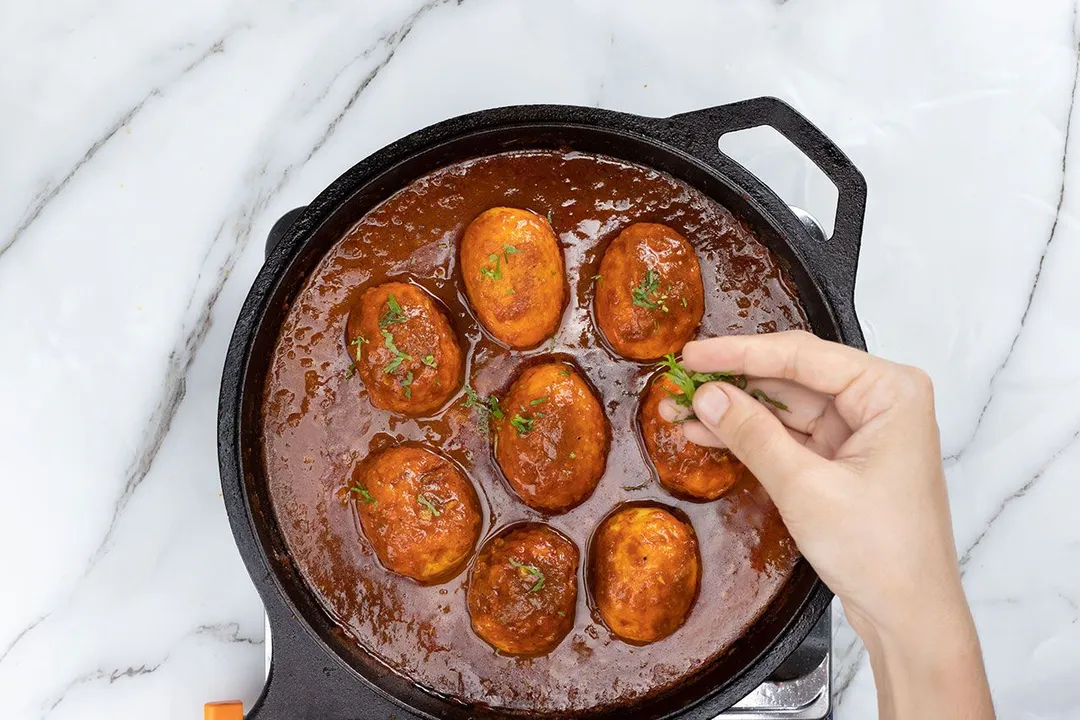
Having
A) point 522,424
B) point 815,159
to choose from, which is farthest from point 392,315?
point 815,159

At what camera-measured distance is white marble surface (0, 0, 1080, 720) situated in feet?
10.2

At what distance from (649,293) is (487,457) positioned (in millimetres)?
650

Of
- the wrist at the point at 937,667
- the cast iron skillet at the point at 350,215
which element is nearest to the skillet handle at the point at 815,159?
the cast iron skillet at the point at 350,215

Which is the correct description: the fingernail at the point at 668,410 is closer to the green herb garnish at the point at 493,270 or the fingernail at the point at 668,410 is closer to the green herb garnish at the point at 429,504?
the green herb garnish at the point at 493,270

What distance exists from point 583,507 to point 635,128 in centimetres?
106

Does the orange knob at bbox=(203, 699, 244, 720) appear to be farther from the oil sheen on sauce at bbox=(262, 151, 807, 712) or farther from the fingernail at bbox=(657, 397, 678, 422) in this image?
the fingernail at bbox=(657, 397, 678, 422)

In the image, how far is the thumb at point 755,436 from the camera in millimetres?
2227

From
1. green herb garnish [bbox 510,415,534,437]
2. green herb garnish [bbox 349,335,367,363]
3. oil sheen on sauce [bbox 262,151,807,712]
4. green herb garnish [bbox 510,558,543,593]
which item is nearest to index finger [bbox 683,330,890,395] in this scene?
oil sheen on sauce [bbox 262,151,807,712]

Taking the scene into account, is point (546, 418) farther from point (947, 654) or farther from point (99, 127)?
point (99, 127)

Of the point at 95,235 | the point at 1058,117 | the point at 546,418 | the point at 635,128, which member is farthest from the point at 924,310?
the point at 95,235

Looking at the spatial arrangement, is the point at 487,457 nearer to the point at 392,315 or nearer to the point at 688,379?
the point at 392,315

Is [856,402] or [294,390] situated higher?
[294,390]

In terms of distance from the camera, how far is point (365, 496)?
2510 mm

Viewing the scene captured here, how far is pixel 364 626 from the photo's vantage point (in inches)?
103
